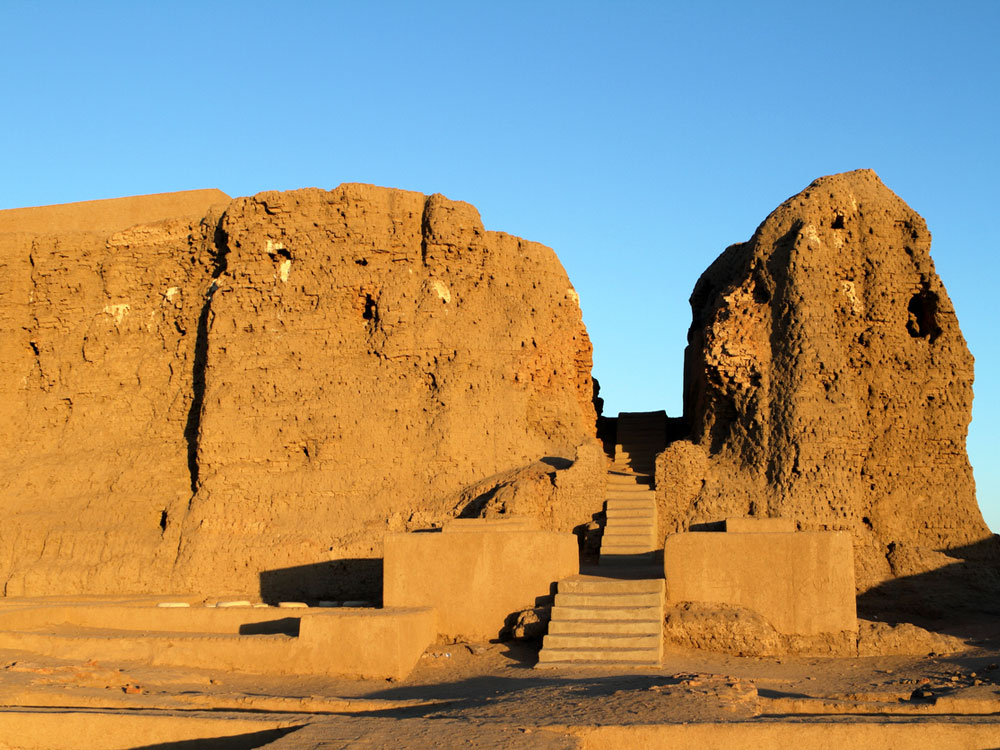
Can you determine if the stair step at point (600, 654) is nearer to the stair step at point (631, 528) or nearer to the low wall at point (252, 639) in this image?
the low wall at point (252, 639)

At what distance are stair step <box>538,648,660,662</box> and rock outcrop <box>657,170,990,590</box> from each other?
441 cm

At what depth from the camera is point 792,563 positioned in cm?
941

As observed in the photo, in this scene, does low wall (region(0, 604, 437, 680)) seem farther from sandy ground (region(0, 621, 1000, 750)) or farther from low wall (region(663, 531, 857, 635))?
low wall (region(663, 531, 857, 635))

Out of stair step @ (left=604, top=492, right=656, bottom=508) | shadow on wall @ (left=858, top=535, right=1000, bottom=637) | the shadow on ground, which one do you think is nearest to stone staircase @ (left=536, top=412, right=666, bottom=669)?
stair step @ (left=604, top=492, right=656, bottom=508)

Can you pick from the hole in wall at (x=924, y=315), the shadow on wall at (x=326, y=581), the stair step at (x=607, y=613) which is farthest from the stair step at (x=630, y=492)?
the hole in wall at (x=924, y=315)

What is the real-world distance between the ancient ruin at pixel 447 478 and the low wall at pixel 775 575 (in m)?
0.03

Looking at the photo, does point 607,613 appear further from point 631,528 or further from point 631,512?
point 631,512

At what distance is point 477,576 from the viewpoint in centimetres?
977

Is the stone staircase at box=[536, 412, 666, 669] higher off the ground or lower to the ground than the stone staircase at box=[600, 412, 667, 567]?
lower

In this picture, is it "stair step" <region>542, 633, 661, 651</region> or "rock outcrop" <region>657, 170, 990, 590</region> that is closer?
"stair step" <region>542, 633, 661, 651</region>

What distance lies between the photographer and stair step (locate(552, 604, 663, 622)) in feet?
29.5

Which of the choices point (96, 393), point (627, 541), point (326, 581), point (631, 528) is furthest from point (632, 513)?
point (96, 393)

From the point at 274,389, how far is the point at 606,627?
715 centimetres

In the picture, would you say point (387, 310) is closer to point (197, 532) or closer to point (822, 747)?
point (197, 532)
